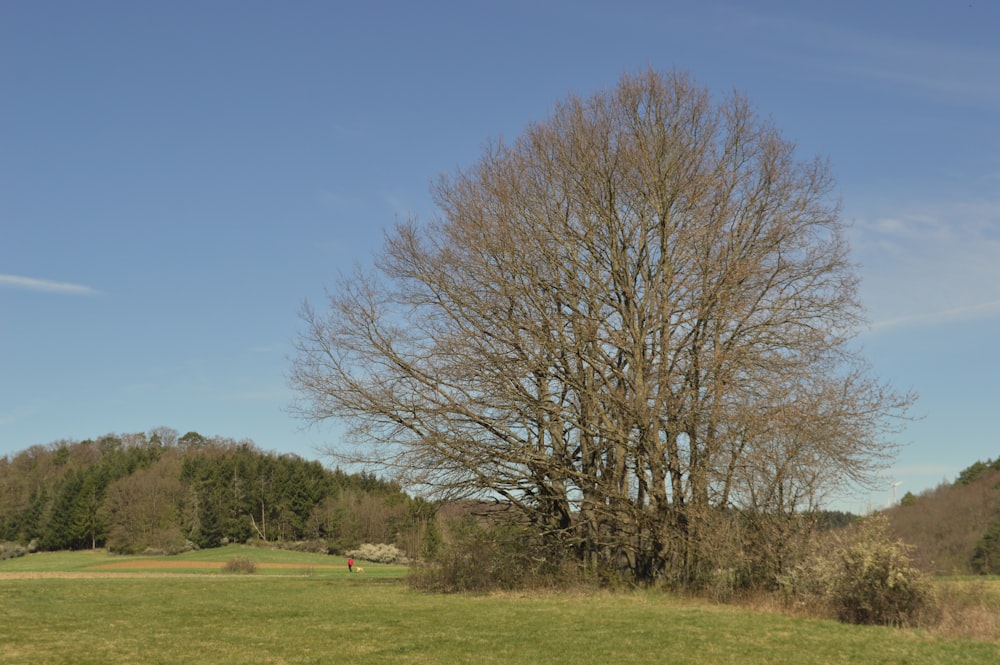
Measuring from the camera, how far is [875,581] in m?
15.9

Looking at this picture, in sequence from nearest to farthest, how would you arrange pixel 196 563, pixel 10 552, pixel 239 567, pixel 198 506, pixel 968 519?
pixel 239 567 < pixel 968 519 < pixel 196 563 < pixel 10 552 < pixel 198 506

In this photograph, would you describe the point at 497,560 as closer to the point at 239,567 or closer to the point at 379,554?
the point at 239,567

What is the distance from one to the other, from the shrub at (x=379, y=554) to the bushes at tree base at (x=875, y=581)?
55.6 meters

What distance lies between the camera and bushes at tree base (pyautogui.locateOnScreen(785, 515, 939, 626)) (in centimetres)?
1570

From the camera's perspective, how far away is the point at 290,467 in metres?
91.4

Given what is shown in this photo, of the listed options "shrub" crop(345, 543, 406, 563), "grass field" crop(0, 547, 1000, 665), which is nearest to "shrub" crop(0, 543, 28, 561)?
"shrub" crop(345, 543, 406, 563)

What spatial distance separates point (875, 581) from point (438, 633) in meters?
8.53

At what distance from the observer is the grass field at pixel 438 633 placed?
1204cm

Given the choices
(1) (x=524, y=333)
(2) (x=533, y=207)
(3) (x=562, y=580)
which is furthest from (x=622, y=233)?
(3) (x=562, y=580)

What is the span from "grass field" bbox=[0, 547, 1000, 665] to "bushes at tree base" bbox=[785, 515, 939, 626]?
91 centimetres

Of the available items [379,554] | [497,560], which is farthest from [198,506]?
[497,560]

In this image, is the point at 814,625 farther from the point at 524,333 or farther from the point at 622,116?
the point at 622,116

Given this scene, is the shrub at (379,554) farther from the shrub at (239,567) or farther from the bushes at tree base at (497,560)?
the bushes at tree base at (497,560)

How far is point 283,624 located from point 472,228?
474 inches
